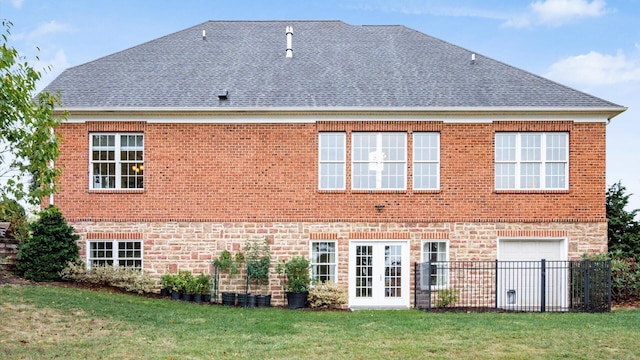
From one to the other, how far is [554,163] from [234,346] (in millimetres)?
12031

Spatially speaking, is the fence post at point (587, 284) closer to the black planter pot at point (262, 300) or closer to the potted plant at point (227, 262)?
the black planter pot at point (262, 300)

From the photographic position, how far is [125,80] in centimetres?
2044

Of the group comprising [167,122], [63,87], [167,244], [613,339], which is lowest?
[613,339]

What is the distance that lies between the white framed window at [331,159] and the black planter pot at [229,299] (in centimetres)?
419

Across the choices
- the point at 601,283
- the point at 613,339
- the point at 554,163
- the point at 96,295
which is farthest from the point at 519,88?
the point at 96,295

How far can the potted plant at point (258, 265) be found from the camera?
17891mm

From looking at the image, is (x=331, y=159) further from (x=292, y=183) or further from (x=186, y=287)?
(x=186, y=287)

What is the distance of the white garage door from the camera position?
60.9 ft

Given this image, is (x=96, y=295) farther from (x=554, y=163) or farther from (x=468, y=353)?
(x=554, y=163)

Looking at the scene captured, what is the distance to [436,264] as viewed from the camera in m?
18.6

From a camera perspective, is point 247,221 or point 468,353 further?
point 247,221

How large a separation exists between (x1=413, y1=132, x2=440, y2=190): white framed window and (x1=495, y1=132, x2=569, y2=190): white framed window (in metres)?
1.86

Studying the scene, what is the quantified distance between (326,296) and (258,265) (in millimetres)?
2243

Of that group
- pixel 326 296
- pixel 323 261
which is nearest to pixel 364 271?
pixel 323 261
